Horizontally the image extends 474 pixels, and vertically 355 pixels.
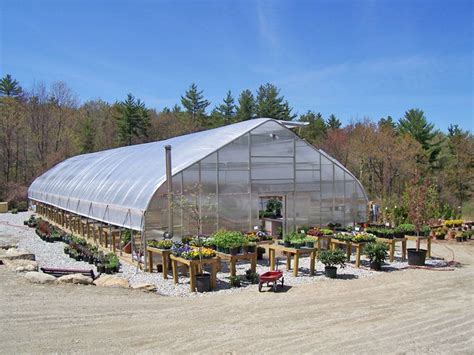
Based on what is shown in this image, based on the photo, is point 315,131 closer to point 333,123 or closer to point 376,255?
point 333,123

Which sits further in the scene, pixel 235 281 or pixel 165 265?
pixel 165 265

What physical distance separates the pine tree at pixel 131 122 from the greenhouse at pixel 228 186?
2555 cm

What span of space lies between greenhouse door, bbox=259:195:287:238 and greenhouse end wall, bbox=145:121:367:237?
0.28 m

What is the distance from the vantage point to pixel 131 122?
43469 millimetres

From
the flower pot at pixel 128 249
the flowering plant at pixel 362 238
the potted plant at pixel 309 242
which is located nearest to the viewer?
the potted plant at pixel 309 242

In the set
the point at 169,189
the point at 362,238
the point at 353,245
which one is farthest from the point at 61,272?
the point at 362,238

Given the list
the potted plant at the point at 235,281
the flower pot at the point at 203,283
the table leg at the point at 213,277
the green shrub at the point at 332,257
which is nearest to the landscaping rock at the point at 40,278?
the flower pot at the point at 203,283

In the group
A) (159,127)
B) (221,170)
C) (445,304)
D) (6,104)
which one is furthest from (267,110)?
(445,304)

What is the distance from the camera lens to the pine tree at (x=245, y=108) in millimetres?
45281

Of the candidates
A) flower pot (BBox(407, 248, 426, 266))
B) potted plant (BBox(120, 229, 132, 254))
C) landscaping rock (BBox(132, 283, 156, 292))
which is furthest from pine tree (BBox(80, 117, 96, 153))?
flower pot (BBox(407, 248, 426, 266))

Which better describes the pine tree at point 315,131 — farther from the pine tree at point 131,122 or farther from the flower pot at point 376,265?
the flower pot at point 376,265

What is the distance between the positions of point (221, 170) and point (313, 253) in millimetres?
4337

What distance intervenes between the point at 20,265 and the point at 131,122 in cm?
3326

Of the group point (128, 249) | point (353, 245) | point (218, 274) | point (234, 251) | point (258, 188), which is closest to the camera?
point (234, 251)
